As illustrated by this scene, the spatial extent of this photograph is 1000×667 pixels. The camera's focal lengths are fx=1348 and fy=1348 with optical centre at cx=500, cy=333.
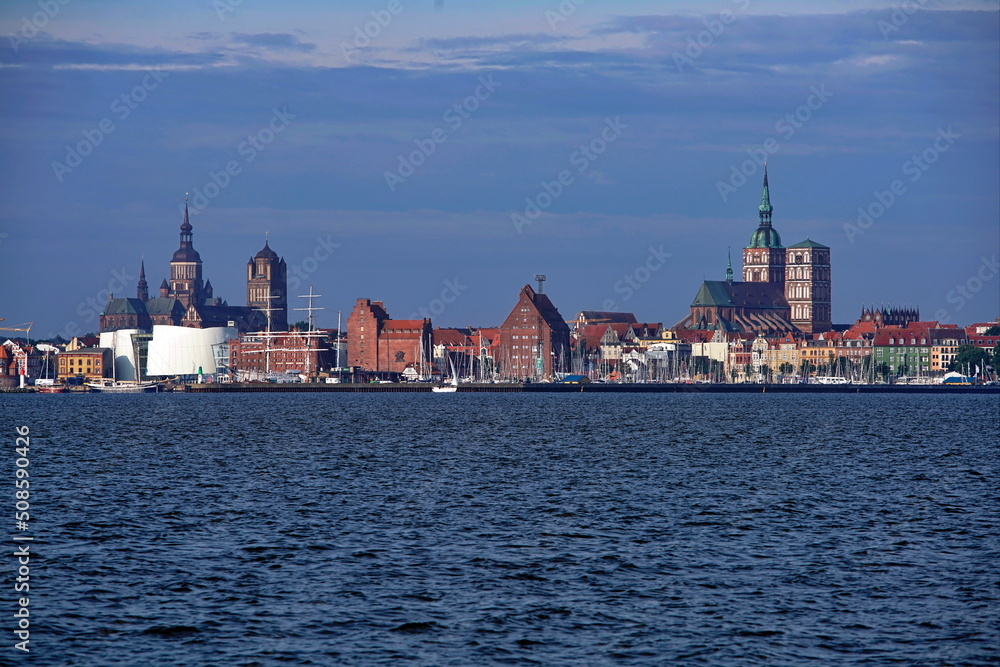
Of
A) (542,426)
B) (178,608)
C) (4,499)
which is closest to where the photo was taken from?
(178,608)

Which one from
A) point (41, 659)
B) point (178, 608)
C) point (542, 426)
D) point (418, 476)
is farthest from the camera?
point (542, 426)

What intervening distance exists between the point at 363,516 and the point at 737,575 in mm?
11438

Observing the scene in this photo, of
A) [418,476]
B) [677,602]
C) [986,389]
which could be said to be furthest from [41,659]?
[986,389]

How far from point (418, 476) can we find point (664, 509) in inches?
466

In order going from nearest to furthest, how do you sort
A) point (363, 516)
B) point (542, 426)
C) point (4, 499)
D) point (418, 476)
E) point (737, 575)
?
point (737, 575) → point (363, 516) → point (4, 499) → point (418, 476) → point (542, 426)

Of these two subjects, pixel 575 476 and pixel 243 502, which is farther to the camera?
pixel 575 476

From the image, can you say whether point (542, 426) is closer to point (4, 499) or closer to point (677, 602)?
point (4, 499)

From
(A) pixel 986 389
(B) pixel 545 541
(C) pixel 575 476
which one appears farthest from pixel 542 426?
(A) pixel 986 389

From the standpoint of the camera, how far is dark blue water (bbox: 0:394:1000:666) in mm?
19922

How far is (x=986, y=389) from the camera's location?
200m

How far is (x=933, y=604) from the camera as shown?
2250 cm

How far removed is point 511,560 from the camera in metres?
26.8

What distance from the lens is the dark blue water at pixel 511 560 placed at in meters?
19.9

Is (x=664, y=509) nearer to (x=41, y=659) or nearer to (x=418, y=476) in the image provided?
(x=418, y=476)
